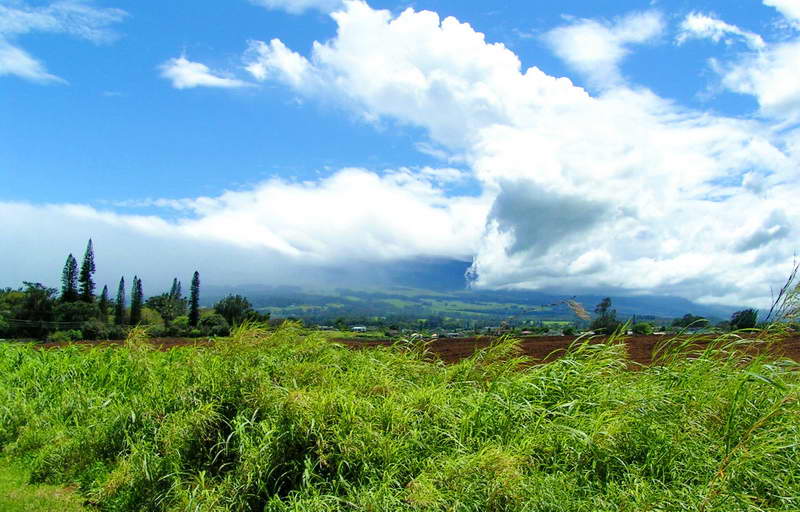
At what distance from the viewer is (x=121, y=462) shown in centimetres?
553

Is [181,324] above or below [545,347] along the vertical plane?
below

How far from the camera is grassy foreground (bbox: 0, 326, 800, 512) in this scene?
365cm

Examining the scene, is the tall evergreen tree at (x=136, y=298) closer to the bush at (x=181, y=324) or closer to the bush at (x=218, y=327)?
the bush at (x=181, y=324)

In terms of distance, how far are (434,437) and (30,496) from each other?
4.76m

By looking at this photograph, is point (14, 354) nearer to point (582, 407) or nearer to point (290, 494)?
point (290, 494)

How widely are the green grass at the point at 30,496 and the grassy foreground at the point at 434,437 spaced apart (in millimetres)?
175

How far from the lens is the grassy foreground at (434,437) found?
3.65 meters

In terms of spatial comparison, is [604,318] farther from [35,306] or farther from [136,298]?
[136,298]

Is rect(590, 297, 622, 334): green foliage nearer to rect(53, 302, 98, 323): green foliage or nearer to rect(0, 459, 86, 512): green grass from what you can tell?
rect(0, 459, 86, 512): green grass

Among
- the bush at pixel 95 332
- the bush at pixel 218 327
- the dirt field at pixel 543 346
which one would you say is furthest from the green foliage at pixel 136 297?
the dirt field at pixel 543 346

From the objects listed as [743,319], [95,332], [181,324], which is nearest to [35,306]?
[181,324]

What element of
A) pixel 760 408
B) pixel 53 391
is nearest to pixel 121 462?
pixel 53 391

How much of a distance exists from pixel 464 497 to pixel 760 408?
2681mm

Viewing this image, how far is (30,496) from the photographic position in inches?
227
